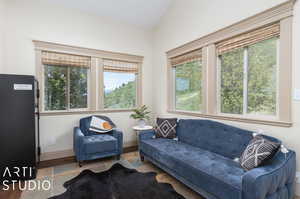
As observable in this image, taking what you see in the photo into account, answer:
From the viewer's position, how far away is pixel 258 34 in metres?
2.22

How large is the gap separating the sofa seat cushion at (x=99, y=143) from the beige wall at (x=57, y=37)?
2.49 ft

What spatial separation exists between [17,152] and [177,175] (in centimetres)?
244

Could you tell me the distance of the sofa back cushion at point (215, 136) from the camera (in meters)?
2.15

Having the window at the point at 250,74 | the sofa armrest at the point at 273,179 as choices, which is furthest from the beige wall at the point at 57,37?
the sofa armrest at the point at 273,179

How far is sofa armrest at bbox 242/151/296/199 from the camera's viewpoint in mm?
1369

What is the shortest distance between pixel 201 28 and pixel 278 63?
57.8 inches

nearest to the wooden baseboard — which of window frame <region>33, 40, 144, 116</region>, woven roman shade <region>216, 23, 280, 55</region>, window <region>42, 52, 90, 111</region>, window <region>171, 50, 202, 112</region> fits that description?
window frame <region>33, 40, 144, 116</region>

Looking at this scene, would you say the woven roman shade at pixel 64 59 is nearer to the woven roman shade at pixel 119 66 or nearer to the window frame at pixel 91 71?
the window frame at pixel 91 71

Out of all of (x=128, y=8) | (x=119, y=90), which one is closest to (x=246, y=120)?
(x=119, y=90)

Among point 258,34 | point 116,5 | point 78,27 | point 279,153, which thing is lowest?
point 279,153

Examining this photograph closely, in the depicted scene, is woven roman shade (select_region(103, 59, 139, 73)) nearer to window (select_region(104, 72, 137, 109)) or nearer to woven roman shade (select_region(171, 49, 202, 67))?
window (select_region(104, 72, 137, 109))

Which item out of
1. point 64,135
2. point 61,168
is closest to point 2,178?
point 61,168

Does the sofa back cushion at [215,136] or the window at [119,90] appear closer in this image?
the sofa back cushion at [215,136]

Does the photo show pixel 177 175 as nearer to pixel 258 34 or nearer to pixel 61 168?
pixel 61 168
